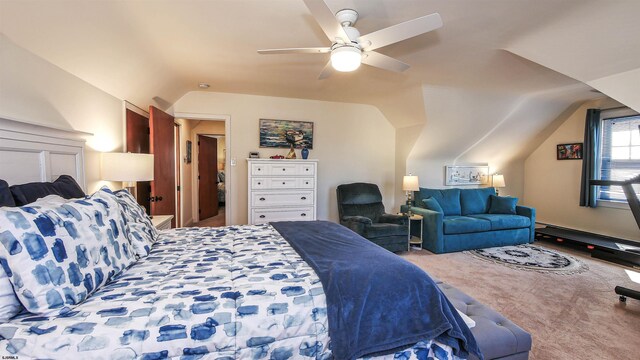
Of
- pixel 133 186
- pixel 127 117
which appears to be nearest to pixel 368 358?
pixel 133 186

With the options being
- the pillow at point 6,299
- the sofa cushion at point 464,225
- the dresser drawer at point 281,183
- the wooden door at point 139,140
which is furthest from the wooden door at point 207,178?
the pillow at point 6,299

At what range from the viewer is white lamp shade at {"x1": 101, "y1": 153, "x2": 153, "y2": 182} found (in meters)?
2.50

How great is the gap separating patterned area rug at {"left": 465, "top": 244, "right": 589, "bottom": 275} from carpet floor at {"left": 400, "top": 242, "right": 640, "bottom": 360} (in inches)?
5.3

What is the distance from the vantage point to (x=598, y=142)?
4.51m

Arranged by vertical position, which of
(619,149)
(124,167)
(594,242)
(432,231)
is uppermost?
(619,149)

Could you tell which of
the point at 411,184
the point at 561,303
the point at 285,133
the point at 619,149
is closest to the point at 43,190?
the point at 285,133

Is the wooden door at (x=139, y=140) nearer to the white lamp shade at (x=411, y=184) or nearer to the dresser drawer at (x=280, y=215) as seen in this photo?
the dresser drawer at (x=280, y=215)

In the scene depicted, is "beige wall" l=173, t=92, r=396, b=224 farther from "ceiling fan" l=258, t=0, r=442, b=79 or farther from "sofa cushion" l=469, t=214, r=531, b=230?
"ceiling fan" l=258, t=0, r=442, b=79

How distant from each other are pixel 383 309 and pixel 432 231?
10.0 ft

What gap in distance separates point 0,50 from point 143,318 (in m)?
A: 1.72

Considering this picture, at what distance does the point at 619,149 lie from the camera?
4.36 metres

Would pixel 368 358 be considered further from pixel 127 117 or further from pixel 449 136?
pixel 449 136

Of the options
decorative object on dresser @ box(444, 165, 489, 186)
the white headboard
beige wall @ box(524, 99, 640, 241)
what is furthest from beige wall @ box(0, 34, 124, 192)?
beige wall @ box(524, 99, 640, 241)

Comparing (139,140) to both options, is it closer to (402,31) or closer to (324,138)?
(324,138)
